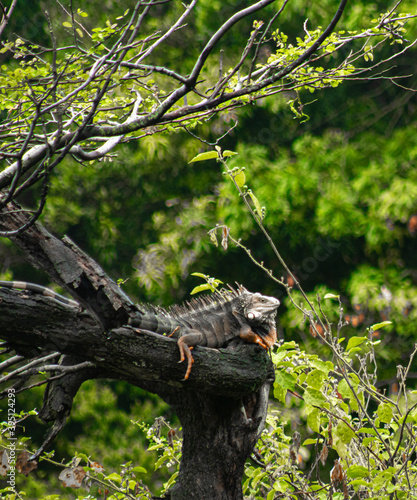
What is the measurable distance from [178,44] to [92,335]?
5997mm

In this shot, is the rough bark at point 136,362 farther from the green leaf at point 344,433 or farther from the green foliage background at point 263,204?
the green foliage background at point 263,204

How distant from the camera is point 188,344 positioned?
2.36m

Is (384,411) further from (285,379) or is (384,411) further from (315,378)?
(285,379)

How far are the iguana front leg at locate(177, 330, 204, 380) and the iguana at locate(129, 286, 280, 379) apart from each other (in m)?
0.02

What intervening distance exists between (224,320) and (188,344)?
1.20 ft

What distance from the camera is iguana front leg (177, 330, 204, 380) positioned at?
228 centimetres

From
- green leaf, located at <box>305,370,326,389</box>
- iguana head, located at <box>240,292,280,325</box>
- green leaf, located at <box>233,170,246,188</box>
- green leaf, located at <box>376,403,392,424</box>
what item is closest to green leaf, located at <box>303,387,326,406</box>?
green leaf, located at <box>305,370,326,389</box>

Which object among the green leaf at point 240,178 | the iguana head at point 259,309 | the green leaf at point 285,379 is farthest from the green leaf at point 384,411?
the green leaf at point 240,178

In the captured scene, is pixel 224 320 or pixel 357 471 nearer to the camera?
pixel 357 471

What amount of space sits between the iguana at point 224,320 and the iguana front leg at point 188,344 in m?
0.02

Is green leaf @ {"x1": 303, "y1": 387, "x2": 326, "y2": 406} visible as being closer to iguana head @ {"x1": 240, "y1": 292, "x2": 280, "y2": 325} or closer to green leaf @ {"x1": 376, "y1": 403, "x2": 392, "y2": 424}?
green leaf @ {"x1": 376, "y1": 403, "x2": 392, "y2": 424}

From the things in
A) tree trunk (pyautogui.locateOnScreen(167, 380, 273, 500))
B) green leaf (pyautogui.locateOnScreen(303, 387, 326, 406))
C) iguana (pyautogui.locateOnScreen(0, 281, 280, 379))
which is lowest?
tree trunk (pyautogui.locateOnScreen(167, 380, 273, 500))

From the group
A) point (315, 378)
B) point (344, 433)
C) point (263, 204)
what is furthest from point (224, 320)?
point (263, 204)

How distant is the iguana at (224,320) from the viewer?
2.49m
